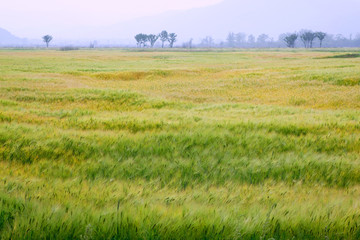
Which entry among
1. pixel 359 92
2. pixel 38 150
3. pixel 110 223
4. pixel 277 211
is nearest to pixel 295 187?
pixel 277 211

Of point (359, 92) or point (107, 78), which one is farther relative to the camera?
point (107, 78)

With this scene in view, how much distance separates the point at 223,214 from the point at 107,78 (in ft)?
98.9

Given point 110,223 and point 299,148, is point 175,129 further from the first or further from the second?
point 110,223

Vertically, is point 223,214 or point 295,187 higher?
point 223,214

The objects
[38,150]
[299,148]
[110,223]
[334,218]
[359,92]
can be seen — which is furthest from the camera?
[359,92]

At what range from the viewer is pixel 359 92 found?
17.8 m

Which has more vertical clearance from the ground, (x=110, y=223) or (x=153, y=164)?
(x=110, y=223)

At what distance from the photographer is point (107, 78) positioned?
31.5 m

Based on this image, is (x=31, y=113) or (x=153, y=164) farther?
(x=31, y=113)

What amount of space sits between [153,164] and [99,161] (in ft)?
3.31

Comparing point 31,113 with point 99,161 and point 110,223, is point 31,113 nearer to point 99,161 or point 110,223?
point 99,161

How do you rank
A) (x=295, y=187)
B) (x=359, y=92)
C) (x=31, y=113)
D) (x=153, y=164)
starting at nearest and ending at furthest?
(x=295, y=187) → (x=153, y=164) → (x=31, y=113) → (x=359, y=92)

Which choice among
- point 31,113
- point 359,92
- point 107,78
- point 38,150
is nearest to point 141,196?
point 38,150

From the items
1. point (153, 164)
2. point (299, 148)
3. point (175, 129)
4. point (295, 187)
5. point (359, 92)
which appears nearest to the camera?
point (295, 187)
